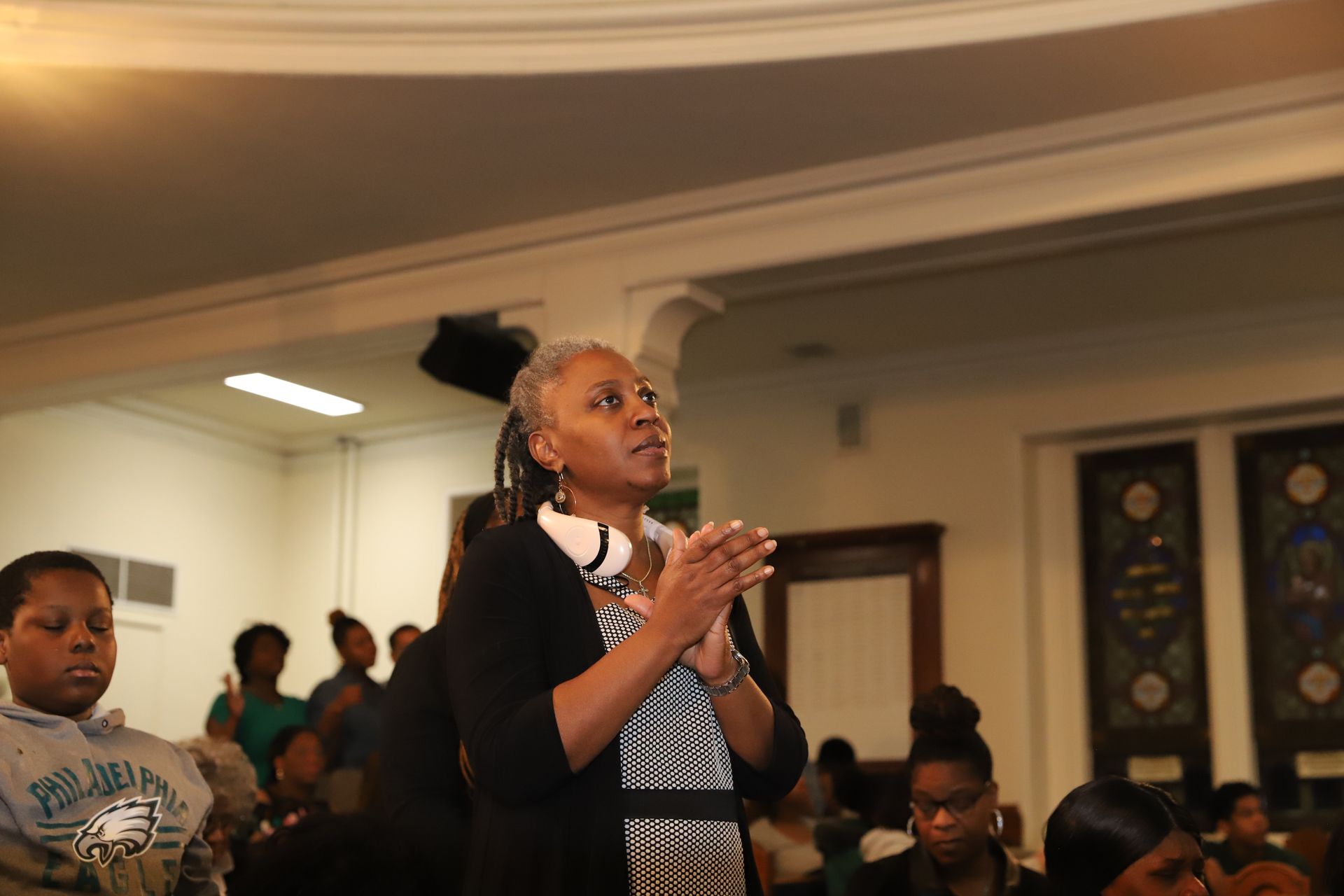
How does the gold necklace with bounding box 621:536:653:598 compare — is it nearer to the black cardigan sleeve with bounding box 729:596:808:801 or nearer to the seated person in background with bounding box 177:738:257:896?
the black cardigan sleeve with bounding box 729:596:808:801

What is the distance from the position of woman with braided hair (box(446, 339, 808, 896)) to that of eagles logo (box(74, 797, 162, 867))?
0.70m

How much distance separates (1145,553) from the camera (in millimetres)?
7156

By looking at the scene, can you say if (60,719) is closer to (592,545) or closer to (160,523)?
(592,545)

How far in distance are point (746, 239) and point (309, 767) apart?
2.43m

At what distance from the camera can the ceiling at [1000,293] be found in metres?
5.43

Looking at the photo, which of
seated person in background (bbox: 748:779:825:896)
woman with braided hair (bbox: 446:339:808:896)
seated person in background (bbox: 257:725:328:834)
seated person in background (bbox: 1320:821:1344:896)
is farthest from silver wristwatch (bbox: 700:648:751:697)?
seated person in background (bbox: 257:725:328:834)

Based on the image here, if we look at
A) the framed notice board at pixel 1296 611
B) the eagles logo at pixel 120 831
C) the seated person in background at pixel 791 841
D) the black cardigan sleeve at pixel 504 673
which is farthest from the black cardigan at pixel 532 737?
the framed notice board at pixel 1296 611

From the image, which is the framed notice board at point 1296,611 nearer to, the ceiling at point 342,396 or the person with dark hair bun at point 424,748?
the ceiling at point 342,396

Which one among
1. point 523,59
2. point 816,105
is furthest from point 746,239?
point 523,59

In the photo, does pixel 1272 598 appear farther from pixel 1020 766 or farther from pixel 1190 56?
pixel 1190 56

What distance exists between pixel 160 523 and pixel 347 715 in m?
3.15

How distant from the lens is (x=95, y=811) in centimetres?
217

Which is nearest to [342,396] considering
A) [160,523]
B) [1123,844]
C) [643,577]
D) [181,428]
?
[181,428]

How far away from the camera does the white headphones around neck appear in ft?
5.92
